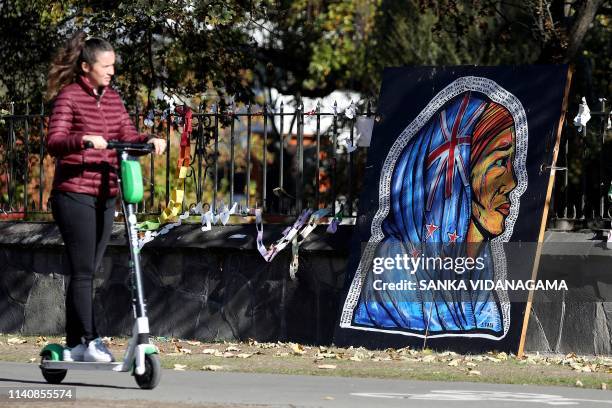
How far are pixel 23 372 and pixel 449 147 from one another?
3.98 meters

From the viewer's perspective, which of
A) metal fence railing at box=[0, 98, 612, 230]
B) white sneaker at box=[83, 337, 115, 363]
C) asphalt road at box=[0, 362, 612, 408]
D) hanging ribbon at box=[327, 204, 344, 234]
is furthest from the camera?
hanging ribbon at box=[327, 204, 344, 234]

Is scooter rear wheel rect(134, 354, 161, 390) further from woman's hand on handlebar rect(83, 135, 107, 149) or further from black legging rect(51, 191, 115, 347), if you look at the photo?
woman's hand on handlebar rect(83, 135, 107, 149)

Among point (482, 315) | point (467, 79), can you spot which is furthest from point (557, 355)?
point (467, 79)

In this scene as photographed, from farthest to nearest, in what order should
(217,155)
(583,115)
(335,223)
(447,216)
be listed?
(217,155) → (335,223) → (447,216) → (583,115)

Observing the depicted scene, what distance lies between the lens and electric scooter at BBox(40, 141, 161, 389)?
713 centimetres

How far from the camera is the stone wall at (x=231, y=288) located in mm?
10617

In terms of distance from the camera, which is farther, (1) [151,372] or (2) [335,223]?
(2) [335,223]

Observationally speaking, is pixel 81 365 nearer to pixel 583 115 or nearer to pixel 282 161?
pixel 282 161

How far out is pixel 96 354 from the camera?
742 cm

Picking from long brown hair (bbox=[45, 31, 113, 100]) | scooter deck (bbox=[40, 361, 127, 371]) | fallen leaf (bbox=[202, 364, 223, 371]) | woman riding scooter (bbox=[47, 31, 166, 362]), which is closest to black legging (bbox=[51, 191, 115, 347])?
woman riding scooter (bbox=[47, 31, 166, 362])

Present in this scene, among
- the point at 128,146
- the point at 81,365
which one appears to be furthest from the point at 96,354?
the point at 128,146

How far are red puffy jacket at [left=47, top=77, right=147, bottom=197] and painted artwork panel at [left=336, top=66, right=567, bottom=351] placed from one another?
3.68 meters

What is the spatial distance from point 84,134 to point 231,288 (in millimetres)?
4466

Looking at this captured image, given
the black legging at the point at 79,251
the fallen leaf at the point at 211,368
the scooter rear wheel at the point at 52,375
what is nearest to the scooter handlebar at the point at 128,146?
the black legging at the point at 79,251
